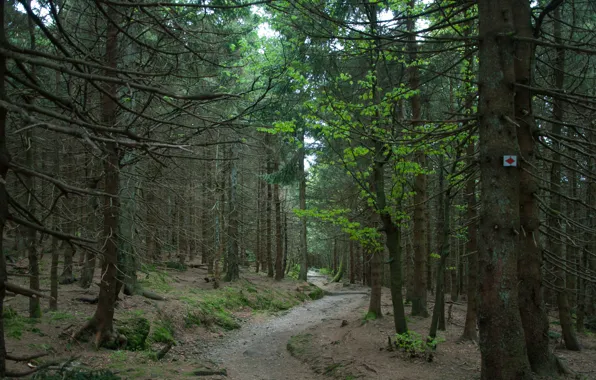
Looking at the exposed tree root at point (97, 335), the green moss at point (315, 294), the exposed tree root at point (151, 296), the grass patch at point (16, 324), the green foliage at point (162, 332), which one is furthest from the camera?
the green moss at point (315, 294)

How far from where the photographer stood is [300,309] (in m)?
18.0

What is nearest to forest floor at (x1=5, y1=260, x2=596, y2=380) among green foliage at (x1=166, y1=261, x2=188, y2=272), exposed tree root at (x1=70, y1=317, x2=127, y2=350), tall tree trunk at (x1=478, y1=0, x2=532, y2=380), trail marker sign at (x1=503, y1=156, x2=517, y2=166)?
exposed tree root at (x1=70, y1=317, x2=127, y2=350)

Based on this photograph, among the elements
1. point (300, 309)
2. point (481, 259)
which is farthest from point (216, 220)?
point (481, 259)

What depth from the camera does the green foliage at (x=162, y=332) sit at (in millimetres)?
9531

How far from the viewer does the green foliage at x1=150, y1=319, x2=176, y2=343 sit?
953cm

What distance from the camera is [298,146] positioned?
10672 millimetres

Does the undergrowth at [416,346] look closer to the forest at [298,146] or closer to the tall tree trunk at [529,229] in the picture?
the forest at [298,146]

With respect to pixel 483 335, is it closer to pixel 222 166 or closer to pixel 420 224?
pixel 420 224

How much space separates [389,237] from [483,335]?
5152 mm

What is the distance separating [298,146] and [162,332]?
19.6 feet

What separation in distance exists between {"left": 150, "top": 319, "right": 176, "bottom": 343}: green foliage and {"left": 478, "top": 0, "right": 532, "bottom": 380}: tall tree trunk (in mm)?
7625

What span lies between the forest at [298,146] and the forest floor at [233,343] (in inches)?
3.1

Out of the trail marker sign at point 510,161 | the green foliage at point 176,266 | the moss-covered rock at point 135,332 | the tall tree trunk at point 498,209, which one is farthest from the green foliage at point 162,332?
the green foliage at point 176,266

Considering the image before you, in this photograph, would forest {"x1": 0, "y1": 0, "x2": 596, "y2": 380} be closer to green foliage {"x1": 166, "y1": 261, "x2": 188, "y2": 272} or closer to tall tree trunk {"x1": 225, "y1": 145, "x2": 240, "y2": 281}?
tall tree trunk {"x1": 225, "y1": 145, "x2": 240, "y2": 281}
